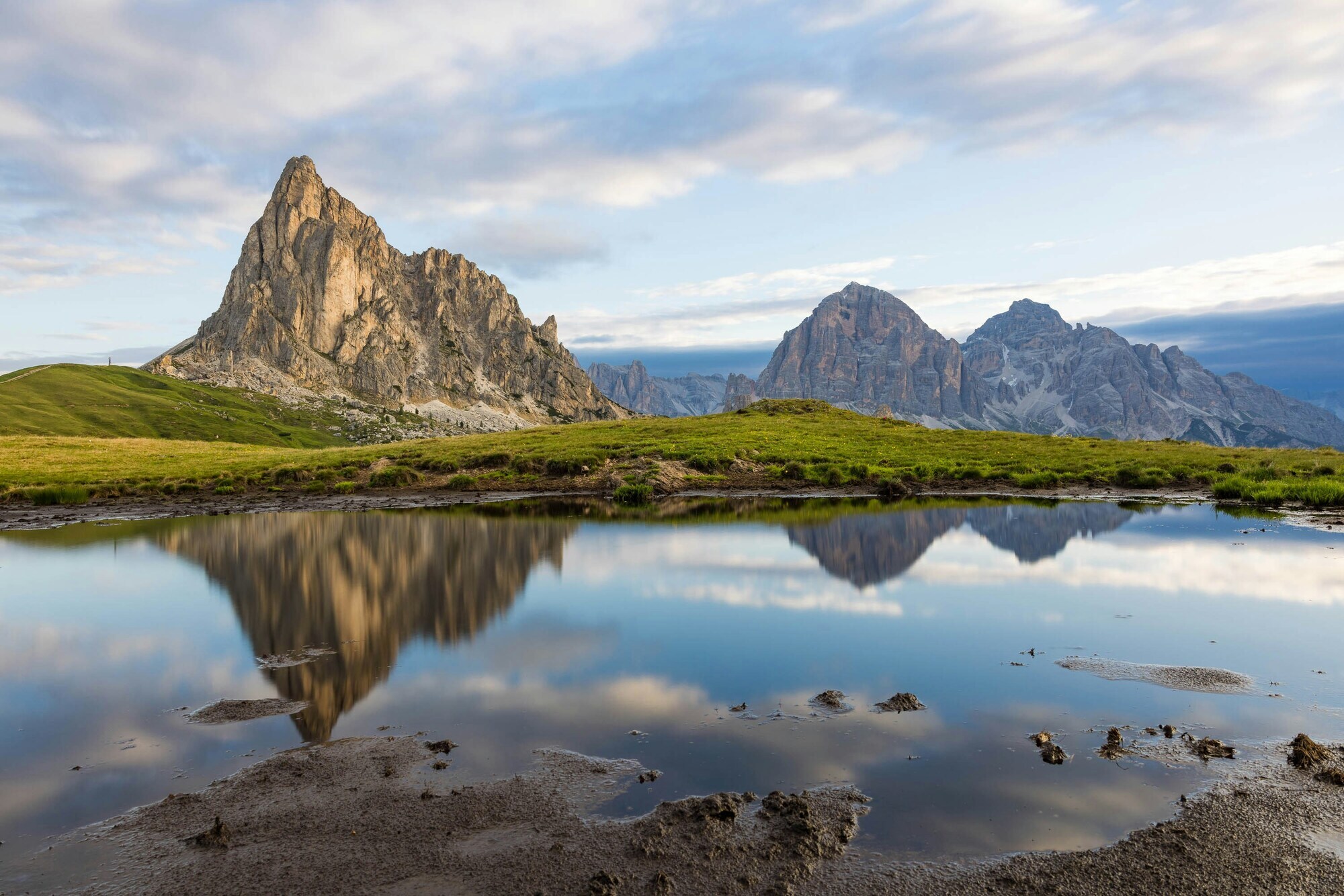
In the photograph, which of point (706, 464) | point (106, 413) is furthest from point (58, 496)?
point (106, 413)

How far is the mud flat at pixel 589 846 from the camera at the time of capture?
6262mm

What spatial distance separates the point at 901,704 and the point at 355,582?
564 inches

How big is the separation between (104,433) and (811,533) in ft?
548

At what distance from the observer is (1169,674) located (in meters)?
11.3

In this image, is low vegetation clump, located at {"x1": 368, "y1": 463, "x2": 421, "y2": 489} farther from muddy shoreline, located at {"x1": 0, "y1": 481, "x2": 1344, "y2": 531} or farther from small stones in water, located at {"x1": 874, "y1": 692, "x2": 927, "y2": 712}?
small stones in water, located at {"x1": 874, "y1": 692, "x2": 927, "y2": 712}

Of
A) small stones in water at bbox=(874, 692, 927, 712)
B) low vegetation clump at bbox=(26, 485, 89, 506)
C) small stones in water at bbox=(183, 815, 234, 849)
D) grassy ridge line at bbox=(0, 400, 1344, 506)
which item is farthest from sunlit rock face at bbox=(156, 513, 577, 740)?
grassy ridge line at bbox=(0, 400, 1344, 506)

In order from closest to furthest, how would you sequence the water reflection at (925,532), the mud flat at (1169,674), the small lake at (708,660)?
1. the small lake at (708,660)
2. the mud flat at (1169,674)
3. the water reflection at (925,532)

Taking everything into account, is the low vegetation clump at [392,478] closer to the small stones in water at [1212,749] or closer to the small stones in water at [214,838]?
the small stones in water at [214,838]

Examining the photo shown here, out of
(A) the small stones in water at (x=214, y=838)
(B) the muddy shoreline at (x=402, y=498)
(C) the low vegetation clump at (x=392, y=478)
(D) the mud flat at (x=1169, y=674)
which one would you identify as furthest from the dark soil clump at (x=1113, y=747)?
(C) the low vegetation clump at (x=392, y=478)

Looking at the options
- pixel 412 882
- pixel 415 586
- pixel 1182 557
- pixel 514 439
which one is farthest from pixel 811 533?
pixel 514 439

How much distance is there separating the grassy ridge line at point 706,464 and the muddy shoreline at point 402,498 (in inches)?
52.2

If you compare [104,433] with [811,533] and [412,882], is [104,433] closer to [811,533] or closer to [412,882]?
[811,533]

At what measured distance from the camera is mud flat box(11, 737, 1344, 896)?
20.5 ft

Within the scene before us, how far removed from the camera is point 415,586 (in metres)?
18.2
